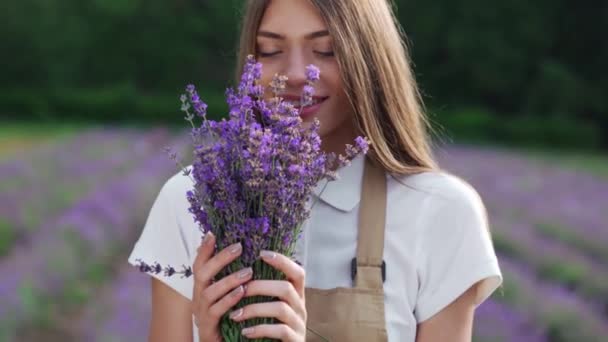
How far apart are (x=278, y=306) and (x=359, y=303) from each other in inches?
11.5

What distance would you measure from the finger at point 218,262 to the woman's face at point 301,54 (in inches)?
16.4

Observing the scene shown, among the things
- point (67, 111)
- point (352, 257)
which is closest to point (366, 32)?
point (352, 257)

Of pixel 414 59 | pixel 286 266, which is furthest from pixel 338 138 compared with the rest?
pixel 414 59

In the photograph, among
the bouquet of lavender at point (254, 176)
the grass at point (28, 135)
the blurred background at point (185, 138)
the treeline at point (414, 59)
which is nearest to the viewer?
the bouquet of lavender at point (254, 176)

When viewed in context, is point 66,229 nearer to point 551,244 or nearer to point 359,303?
point 551,244

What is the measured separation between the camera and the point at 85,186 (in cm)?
952

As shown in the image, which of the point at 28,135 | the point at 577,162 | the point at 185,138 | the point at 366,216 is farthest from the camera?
the point at 28,135

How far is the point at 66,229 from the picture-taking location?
690 cm

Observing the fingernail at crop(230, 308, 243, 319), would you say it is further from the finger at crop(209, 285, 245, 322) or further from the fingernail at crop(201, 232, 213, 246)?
the fingernail at crop(201, 232, 213, 246)

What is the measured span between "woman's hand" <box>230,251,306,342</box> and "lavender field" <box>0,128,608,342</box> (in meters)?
1.43

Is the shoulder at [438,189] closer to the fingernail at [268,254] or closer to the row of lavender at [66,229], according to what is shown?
the fingernail at [268,254]

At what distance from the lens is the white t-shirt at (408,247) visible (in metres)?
1.90

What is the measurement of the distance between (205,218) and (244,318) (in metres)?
0.18

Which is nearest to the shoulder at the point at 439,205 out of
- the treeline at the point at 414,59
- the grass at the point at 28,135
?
the grass at the point at 28,135
